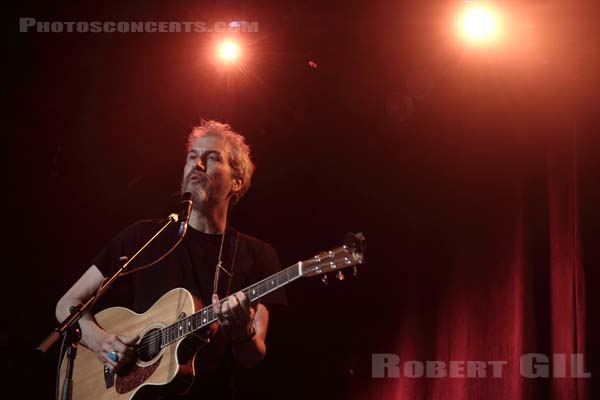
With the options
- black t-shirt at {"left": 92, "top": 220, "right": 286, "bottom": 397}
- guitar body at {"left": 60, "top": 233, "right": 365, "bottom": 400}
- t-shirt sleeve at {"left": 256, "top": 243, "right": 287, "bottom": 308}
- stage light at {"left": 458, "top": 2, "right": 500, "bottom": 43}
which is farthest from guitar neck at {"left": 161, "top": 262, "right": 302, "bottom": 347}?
stage light at {"left": 458, "top": 2, "right": 500, "bottom": 43}

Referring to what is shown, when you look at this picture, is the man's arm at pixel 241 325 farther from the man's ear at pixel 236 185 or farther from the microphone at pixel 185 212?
the man's ear at pixel 236 185

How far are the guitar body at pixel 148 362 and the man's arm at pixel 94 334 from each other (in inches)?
2.1

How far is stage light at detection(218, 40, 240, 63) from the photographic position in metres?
4.40

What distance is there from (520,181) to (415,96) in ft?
2.98

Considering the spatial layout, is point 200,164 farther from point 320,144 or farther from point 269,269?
point 320,144

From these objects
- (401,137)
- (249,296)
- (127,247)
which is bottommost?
(249,296)

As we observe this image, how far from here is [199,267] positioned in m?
3.61

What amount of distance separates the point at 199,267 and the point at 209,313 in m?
0.57

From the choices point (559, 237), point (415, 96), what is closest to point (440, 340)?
point (559, 237)

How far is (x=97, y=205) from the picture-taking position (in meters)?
4.49

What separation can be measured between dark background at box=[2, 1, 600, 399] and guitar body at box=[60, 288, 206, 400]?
33.2 inches

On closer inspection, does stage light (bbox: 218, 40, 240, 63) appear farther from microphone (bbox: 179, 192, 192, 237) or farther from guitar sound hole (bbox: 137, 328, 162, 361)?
guitar sound hole (bbox: 137, 328, 162, 361)

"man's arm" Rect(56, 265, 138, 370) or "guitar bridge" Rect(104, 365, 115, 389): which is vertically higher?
"man's arm" Rect(56, 265, 138, 370)

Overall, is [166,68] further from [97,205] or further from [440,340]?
[440,340]
